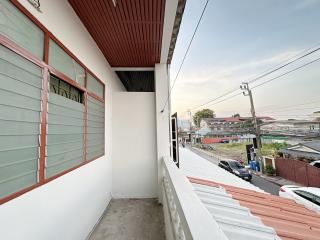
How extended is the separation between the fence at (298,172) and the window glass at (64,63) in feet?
32.4

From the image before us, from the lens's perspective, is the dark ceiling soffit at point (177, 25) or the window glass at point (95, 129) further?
the window glass at point (95, 129)

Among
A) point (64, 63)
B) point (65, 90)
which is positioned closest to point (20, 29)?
point (64, 63)

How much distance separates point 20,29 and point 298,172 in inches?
440

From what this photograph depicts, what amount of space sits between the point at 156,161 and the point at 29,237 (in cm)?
243

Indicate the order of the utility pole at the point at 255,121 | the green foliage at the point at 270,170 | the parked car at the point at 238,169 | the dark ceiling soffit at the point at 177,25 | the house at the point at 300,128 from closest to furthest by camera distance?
1. the dark ceiling soffit at the point at 177,25
2. the parked car at the point at 238,169
3. the green foliage at the point at 270,170
4. the utility pole at the point at 255,121
5. the house at the point at 300,128

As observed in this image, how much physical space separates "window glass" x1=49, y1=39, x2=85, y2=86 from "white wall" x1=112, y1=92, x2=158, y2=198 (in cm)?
146

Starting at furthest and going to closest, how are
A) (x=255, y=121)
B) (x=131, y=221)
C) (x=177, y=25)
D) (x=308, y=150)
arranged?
(x=255, y=121), (x=308, y=150), (x=131, y=221), (x=177, y=25)

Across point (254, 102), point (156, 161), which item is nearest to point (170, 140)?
point (156, 161)

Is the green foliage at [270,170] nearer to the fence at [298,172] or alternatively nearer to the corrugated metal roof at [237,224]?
the fence at [298,172]

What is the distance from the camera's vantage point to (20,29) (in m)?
1.04

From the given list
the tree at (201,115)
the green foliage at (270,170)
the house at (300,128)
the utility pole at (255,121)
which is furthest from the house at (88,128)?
the tree at (201,115)

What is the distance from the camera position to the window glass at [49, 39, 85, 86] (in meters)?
1.41

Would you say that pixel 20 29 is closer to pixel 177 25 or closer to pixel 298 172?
pixel 177 25

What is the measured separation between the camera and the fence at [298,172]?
22.3 feet
